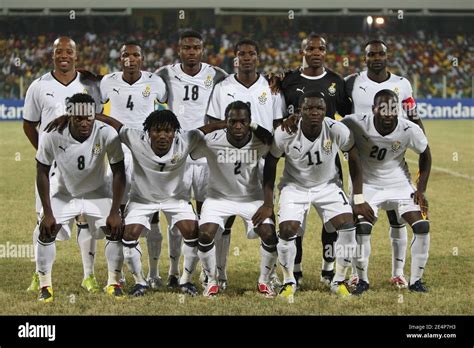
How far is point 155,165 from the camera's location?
6285 millimetres

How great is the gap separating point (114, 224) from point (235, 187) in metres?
1.03

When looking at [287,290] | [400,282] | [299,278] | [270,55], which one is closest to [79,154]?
[287,290]

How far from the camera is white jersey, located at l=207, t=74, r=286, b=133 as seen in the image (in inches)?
265

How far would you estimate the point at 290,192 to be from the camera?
21.0 ft

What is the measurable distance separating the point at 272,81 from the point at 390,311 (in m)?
2.25

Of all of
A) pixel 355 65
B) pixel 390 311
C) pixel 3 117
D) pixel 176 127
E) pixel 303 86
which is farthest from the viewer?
pixel 355 65

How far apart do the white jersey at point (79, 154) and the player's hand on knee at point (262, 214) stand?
1.16m

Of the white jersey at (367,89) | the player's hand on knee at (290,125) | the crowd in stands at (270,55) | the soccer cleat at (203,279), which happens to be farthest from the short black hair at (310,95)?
the crowd in stands at (270,55)

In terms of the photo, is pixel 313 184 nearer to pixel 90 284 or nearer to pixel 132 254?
pixel 132 254

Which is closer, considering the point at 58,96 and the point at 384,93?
the point at 384,93

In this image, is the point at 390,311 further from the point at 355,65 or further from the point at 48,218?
the point at 355,65

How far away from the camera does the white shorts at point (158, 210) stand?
625 centimetres

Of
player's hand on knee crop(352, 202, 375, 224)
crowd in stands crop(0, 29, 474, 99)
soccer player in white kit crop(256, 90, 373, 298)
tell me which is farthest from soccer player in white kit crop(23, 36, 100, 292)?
crowd in stands crop(0, 29, 474, 99)

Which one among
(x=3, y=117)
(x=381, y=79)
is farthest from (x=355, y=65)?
(x=381, y=79)
